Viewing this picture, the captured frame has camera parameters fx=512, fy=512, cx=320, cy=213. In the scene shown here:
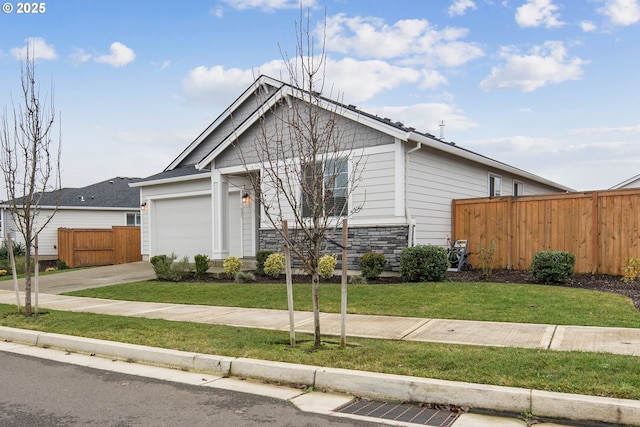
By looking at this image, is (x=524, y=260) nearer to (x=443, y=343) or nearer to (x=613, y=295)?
(x=613, y=295)

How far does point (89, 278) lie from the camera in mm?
16797

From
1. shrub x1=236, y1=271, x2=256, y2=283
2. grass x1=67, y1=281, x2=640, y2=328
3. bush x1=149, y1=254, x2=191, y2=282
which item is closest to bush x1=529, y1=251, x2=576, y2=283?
grass x1=67, y1=281, x2=640, y2=328

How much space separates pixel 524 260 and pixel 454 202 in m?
2.60

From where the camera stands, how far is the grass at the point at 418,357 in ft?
14.9

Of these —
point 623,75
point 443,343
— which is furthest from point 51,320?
point 623,75

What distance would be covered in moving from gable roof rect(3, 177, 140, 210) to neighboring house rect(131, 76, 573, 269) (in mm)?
9238

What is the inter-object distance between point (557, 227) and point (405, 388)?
9935mm

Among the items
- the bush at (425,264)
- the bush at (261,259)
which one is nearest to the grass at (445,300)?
the bush at (425,264)

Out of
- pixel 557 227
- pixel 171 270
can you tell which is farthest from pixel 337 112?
pixel 171 270

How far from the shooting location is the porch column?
16250 mm

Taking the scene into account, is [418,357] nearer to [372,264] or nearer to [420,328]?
[420,328]

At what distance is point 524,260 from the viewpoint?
13.6 metres

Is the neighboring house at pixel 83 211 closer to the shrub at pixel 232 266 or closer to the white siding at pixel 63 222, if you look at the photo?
the white siding at pixel 63 222

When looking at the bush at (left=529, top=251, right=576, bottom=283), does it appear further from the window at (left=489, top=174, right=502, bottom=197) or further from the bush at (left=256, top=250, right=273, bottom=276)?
the bush at (left=256, top=250, right=273, bottom=276)
